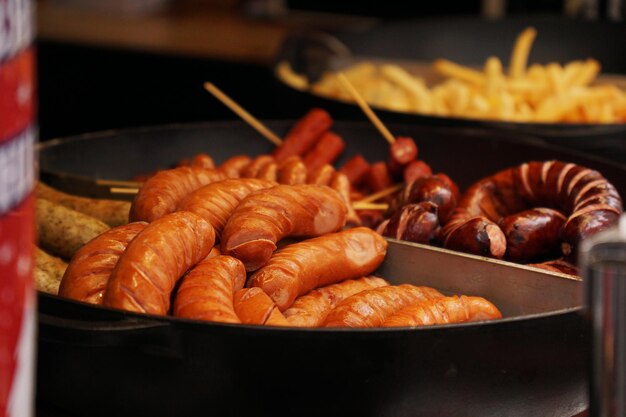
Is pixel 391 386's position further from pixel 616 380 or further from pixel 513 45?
pixel 513 45

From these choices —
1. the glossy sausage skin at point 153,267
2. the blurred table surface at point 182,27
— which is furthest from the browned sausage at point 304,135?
the blurred table surface at point 182,27

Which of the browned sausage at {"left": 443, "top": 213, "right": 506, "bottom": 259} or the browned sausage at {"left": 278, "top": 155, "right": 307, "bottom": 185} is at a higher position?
the browned sausage at {"left": 278, "top": 155, "right": 307, "bottom": 185}

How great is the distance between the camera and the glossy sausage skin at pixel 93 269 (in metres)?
1.59

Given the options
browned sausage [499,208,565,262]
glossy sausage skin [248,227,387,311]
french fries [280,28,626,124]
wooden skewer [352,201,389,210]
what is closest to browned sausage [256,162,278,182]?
wooden skewer [352,201,389,210]

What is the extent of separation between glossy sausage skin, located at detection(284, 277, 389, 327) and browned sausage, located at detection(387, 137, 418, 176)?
63 cm

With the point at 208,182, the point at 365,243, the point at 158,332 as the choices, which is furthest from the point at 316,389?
the point at 208,182

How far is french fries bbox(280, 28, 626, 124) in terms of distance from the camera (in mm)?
3322

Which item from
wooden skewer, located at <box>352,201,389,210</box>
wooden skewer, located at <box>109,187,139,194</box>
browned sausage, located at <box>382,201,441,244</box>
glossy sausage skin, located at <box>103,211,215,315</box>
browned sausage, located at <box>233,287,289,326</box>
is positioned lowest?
wooden skewer, located at <box>352,201,389,210</box>

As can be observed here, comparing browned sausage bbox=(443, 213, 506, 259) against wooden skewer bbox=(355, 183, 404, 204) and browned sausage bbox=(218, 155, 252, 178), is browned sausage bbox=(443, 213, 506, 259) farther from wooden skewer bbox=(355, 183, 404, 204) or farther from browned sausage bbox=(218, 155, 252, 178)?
browned sausage bbox=(218, 155, 252, 178)

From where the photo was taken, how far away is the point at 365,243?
1913 millimetres

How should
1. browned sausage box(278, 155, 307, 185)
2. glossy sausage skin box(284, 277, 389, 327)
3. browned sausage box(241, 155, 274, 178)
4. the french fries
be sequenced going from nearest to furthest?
glossy sausage skin box(284, 277, 389, 327) < browned sausage box(278, 155, 307, 185) < browned sausage box(241, 155, 274, 178) < the french fries

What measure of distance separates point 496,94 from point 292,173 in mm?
1388

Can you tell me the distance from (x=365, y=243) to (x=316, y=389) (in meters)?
0.53

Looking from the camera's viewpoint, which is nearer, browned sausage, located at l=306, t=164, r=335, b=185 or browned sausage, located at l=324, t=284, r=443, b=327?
browned sausage, located at l=324, t=284, r=443, b=327
